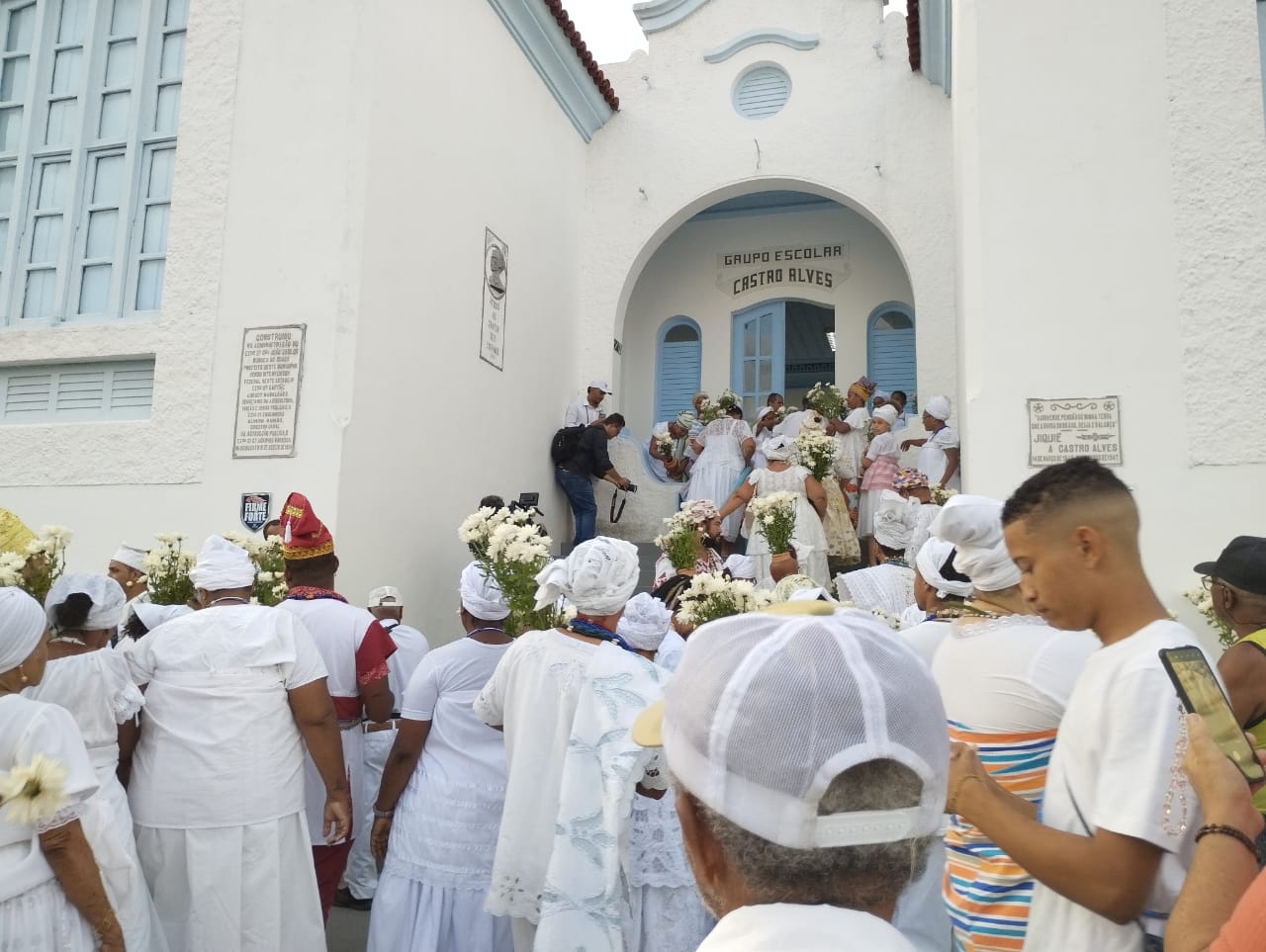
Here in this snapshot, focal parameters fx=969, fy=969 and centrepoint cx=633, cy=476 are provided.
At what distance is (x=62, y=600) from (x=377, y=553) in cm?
474

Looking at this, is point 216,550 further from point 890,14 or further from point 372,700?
point 890,14

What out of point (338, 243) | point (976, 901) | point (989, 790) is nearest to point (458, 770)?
point (976, 901)

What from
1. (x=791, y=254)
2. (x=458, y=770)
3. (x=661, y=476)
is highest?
(x=791, y=254)

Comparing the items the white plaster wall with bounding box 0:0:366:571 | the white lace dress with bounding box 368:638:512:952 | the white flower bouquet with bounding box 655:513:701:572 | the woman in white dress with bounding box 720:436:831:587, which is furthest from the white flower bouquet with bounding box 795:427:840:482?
the white lace dress with bounding box 368:638:512:952

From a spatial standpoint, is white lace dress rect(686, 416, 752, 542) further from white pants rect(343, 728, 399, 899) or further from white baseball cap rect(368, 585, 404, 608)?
white pants rect(343, 728, 399, 899)

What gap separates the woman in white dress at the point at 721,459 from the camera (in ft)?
35.4

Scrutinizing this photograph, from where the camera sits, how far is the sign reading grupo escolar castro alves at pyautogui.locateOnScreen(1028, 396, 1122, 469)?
22.9ft

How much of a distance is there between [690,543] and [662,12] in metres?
8.79

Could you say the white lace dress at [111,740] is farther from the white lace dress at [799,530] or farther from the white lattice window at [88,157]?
the white lattice window at [88,157]

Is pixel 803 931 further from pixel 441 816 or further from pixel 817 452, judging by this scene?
pixel 817 452

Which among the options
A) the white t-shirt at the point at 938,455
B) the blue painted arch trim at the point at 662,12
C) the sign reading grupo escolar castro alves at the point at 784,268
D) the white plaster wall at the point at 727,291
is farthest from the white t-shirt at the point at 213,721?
the sign reading grupo escolar castro alves at the point at 784,268

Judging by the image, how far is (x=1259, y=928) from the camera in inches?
48.8

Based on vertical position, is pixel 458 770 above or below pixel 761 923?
below

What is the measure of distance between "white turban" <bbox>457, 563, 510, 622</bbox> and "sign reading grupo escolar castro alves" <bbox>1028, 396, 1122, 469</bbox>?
15.0 ft
